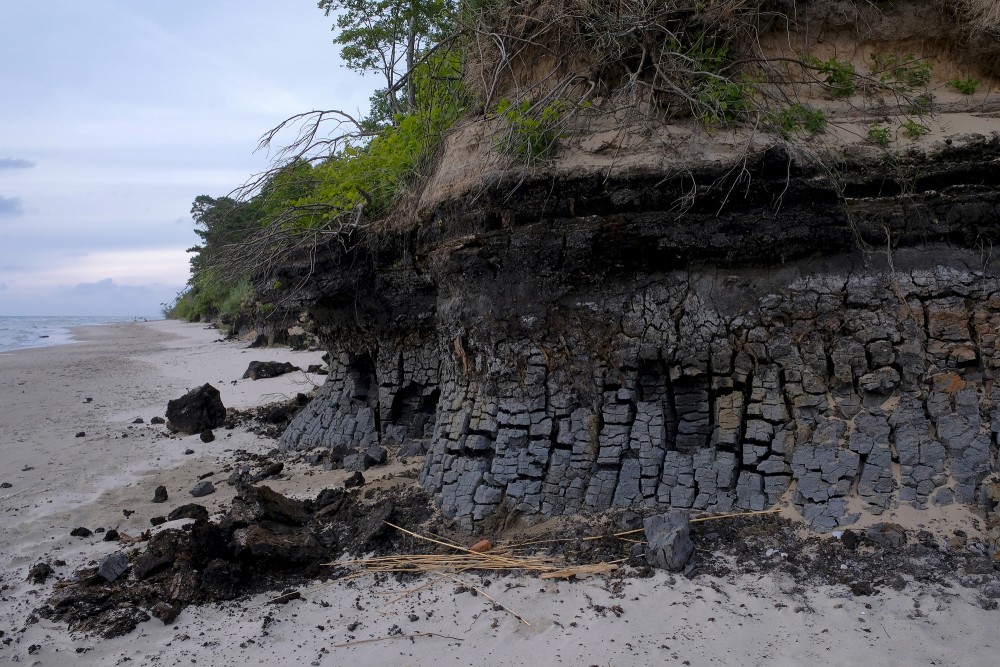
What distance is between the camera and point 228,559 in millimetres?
4793

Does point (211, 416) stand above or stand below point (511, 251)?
below

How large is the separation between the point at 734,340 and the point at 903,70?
2.76 metres

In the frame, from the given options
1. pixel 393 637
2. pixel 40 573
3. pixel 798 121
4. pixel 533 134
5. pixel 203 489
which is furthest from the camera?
pixel 203 489

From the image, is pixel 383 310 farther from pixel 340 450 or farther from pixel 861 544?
pixel 861 544

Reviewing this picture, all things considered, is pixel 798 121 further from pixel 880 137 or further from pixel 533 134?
pixel 533 134

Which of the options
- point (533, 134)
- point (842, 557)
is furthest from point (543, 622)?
point (533, 134)

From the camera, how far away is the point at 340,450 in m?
7.68

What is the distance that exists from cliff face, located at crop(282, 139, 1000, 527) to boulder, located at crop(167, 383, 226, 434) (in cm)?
567

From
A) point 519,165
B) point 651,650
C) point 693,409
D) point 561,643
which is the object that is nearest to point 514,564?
point 561,643

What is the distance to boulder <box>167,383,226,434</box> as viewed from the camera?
9.99 meters

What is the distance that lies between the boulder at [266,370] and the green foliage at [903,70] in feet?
39.6

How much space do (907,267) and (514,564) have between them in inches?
138

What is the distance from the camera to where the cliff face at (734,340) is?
4609mm

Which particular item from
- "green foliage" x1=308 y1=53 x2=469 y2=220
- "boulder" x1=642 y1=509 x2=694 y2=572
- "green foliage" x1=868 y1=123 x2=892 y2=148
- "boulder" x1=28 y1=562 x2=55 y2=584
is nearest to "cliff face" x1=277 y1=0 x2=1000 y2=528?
"green foliage" x1=868 y1=123 x2=892 y2=148
